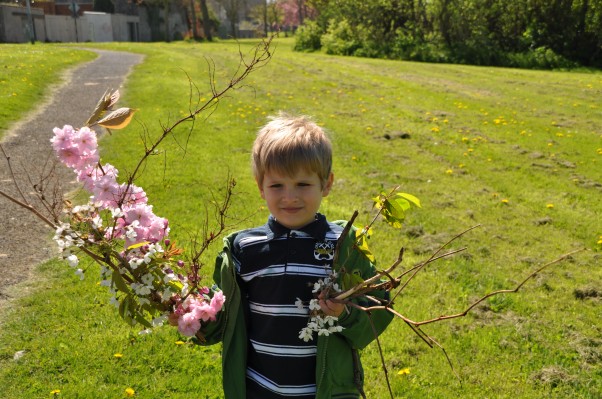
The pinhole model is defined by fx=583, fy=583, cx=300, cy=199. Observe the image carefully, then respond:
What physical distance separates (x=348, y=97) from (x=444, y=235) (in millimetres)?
8659

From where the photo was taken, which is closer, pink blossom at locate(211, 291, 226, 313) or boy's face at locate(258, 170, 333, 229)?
pink blossom at locate(211, 291, 226, 313)

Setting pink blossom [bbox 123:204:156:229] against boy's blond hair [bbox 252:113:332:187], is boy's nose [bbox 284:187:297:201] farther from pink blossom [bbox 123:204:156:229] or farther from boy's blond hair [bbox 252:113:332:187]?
pink blossom [bbox 123:204:156:229]

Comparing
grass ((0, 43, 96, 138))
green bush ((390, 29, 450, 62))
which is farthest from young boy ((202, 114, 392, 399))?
green bush ((390, 29, 450, 62))

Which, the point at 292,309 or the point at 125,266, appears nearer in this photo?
the point at 125,266

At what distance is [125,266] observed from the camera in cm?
176

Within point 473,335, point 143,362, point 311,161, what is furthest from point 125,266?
point 473,335

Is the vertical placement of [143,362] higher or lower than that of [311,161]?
lower

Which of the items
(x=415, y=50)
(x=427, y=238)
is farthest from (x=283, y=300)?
(x=415, y=50)

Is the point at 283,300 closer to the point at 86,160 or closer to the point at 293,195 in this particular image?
the point at 293,195

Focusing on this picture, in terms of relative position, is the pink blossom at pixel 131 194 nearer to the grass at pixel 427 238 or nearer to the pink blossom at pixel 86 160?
the pink blossom at pixel 86 160

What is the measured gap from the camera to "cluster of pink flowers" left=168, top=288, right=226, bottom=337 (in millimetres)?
1812

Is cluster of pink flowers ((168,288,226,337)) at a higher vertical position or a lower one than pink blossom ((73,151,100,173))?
lower

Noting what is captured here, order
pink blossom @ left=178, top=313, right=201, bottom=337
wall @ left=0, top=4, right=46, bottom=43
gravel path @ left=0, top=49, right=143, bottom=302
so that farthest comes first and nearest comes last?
wall @ left=0, top=4, right=46, bottom=43 < gravel path @ left=0, top=49, right=143, bottom=302 < pink blossom @ left=178, top=313, right=201, bottom=337

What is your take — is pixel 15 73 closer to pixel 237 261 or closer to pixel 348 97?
pixel 348 97
